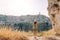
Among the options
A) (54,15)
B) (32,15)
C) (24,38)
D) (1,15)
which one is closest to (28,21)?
(32,15)

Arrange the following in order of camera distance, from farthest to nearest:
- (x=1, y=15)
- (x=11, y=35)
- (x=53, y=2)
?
(x=1, y=15), (x=11, y=35), (x=53, y=2)

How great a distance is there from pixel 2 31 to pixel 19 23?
181 cm

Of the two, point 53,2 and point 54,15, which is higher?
point 53,2

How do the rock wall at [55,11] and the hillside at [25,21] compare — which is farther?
the hillside at [25,21]

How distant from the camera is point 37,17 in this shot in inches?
278

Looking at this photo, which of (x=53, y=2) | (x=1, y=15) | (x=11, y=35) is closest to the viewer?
(x=53, y=2)

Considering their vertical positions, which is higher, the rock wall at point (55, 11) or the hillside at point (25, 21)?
the rock wall at point (55, 11)

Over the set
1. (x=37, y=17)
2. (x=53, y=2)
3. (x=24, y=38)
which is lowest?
(x=24, y=38)

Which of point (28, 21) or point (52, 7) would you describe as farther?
point (28, 21)

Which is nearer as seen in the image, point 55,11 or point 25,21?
point 55,11

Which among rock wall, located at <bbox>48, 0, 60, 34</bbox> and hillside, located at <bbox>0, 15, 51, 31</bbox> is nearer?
rock wall, located at <bbox>48, 0, 60, 34</bbox>

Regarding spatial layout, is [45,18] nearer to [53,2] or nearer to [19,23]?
[19,23]

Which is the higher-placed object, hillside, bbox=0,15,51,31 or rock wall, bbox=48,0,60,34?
rock wall, bbox=48,0,60,34

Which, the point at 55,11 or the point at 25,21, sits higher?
the point at 55,11
